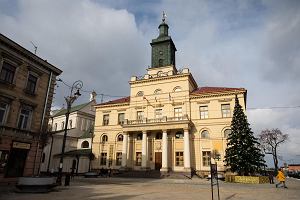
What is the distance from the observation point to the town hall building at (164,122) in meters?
34.8

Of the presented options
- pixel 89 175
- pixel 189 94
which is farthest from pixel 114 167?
pixel 189 94

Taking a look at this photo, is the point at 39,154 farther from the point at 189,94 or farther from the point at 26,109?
the point at 189,94

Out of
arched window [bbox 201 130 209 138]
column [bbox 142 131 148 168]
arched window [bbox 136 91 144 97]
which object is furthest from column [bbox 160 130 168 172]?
arched window [bbox 136 91 144 97]

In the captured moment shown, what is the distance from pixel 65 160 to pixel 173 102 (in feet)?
74.0

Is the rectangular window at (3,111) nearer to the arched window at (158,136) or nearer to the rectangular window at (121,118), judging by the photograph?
the arched window at (158,136)

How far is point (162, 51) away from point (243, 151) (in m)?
25.0

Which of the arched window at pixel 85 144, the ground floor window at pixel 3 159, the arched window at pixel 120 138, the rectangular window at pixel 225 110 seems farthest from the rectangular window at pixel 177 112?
the ground floor window at pixel 3 159

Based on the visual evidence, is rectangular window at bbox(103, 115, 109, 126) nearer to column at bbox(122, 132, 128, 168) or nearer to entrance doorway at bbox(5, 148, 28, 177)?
column at bbox(122, 132, 128, 168)

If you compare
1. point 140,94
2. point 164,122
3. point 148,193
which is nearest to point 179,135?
point 164,122

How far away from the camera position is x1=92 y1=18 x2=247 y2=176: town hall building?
3478 cm

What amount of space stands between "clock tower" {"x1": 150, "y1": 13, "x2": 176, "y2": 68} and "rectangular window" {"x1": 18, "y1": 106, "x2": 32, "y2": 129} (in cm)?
2797

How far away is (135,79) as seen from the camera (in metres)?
43.2

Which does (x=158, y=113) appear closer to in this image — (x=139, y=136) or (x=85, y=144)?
(x=139, y=136)

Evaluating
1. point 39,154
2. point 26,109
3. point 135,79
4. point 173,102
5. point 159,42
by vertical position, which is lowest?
point 39,154
